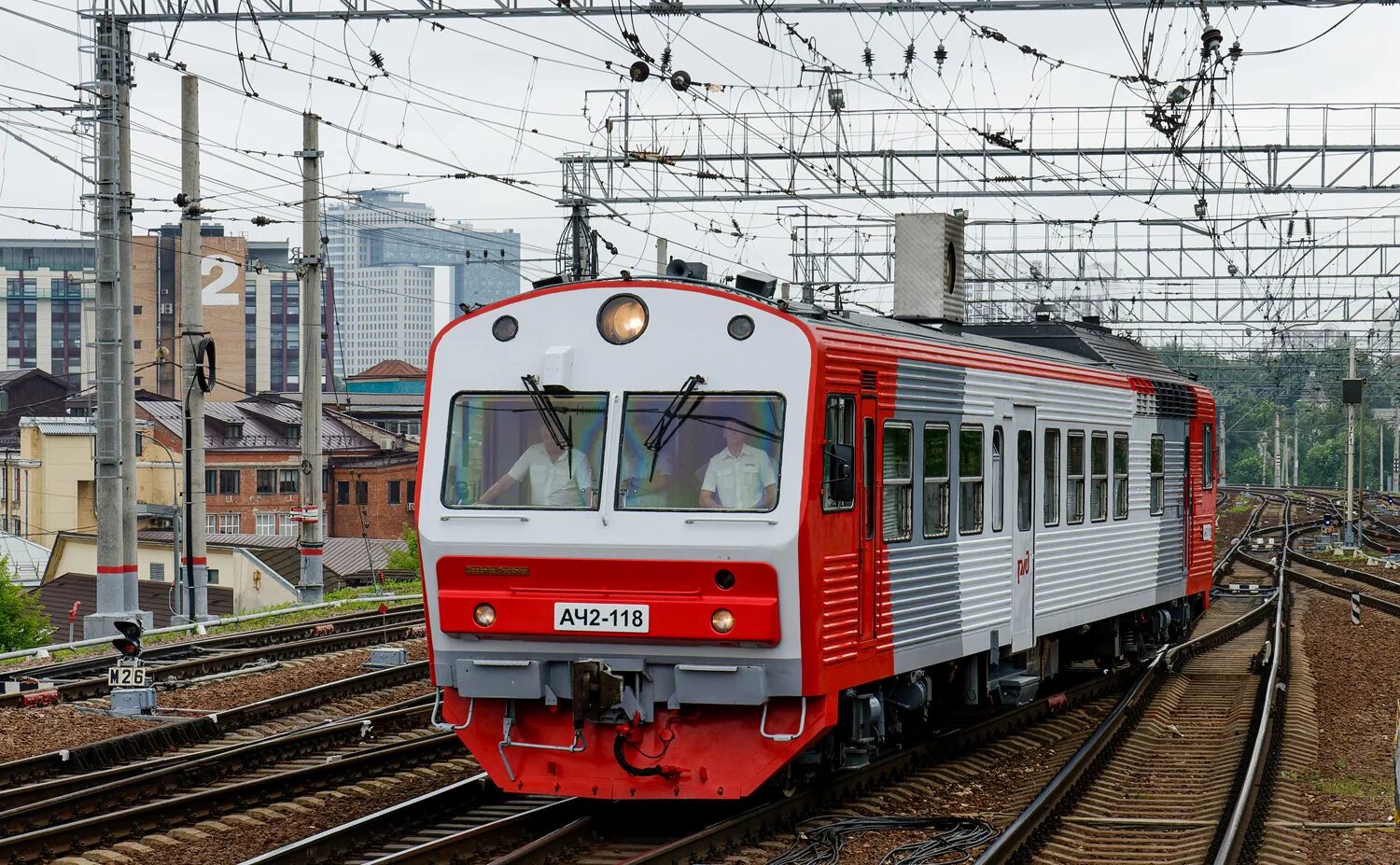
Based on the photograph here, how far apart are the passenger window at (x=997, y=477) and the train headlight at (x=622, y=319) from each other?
3.60 m

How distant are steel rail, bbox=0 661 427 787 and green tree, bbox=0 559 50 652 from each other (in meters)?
29.7

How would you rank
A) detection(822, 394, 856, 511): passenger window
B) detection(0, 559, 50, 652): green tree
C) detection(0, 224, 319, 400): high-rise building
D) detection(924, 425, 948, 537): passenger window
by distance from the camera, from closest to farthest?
detection(822, 394, 856, 511): passenger window → detection(924, 425, 948, 537): passenger window → detection(0, 559, 50, 652): green tree → detection(0, 224, 319, 400): high-rise building

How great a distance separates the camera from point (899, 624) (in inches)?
430

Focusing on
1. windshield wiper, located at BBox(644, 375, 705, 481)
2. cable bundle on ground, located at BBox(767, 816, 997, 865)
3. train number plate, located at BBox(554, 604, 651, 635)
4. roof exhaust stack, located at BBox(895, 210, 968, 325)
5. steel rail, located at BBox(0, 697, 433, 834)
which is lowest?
cable bundle on ground, located at BBox(767, 816, 997, 865)

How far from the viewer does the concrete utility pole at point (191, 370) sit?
1000 inches

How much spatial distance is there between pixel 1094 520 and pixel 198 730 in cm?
765

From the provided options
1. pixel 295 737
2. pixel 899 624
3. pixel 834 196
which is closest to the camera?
pixel 899 624

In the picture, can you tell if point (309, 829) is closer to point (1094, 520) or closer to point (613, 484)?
point (613, 484)

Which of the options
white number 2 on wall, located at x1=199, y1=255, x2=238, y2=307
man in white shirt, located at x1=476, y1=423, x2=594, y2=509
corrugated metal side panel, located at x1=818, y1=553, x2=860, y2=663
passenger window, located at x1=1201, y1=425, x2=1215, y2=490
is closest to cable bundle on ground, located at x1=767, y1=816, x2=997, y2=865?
corrugated metal side panel, located at x1=818, y1=553, x2=860, y2=663

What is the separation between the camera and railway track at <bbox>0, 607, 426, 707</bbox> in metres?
16.3

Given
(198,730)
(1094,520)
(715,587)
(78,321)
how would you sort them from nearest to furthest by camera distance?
(715,587) < (198,730) < (1094,520) < (78,321)

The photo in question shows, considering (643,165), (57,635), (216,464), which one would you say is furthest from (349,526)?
(643,165)

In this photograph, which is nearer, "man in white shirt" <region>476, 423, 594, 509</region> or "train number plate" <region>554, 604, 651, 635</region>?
"train number plate" <region>554, 604, 651, 635</region>

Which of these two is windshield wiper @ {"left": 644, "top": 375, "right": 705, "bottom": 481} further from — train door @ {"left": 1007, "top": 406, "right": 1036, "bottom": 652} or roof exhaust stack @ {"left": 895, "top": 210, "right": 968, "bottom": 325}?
roof exhaust stack @ {"left": 895, "top": 210, "right": 968, "bottom": 325}
